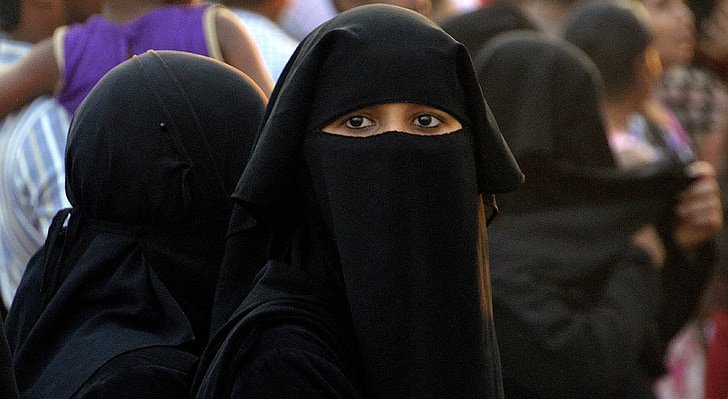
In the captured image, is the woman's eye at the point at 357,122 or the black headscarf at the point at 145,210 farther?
the black headscarf at the point at 145,210

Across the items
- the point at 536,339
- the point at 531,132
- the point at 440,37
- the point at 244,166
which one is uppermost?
the point at 440,37

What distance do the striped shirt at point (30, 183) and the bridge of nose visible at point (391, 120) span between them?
158 cm

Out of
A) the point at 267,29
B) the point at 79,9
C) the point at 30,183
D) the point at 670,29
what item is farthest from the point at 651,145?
the point at 30,183

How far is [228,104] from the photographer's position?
3.30 metres

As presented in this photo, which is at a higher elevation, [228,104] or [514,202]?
[228,104]

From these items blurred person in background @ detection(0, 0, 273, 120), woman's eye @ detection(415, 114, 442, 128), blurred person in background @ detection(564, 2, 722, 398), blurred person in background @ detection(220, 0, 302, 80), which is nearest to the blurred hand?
blurred person in background @ detection(564, 2, 722, 398)

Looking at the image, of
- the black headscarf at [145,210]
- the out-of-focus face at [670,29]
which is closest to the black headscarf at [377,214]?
the black headscarf at [145,210]

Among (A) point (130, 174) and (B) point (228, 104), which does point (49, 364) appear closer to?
(A) point (130, 174)

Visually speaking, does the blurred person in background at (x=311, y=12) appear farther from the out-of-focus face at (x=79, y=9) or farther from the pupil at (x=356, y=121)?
the pupil at (x=356, y=121)

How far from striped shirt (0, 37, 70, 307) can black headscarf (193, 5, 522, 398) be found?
1.51 meters

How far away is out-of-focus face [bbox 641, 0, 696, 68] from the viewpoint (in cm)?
746

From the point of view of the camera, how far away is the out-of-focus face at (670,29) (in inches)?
294

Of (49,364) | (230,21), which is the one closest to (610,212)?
(230,21)

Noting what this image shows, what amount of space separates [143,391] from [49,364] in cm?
33
